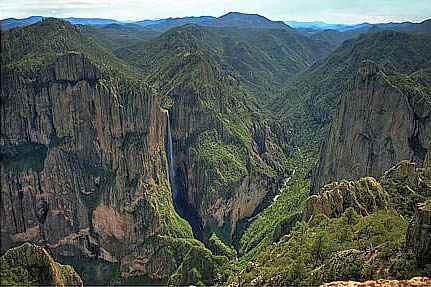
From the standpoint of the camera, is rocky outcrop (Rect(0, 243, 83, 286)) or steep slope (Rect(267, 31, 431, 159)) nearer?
rocky outcrop (Rect(0, 243, 83, 286))

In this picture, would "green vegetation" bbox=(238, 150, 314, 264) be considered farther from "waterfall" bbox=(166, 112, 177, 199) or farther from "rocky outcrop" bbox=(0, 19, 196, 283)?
"waterfall" bbox=(166, 112, 177, 199)

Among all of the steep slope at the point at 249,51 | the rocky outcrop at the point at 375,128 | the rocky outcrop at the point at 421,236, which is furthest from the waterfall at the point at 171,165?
the rocky outcrop at the point at 421,236

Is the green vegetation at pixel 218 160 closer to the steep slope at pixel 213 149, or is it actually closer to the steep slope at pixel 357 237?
the steep slope at pixel 213 149

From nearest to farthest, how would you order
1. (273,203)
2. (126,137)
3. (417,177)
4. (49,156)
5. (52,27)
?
(417,177) < (49,156) < (126,137) < (273,203) < (52,27)

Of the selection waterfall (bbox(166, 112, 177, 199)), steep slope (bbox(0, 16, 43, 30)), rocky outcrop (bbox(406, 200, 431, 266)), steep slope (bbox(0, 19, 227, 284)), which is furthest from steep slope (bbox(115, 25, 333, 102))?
rocky outcrop (bbox(406, 200, 431, 266))

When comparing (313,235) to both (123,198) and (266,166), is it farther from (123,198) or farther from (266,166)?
(266,166)

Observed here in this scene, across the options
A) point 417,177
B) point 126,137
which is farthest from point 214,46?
point 417,177
